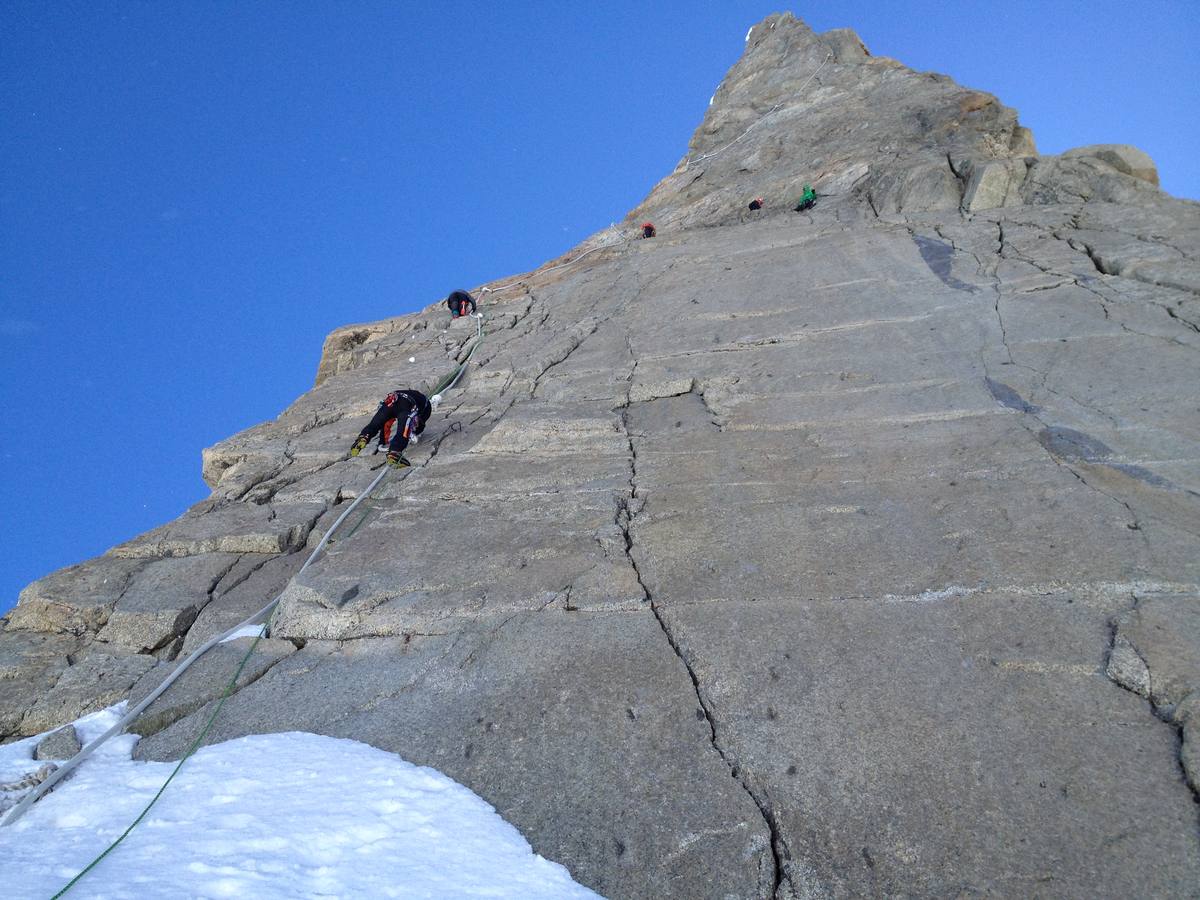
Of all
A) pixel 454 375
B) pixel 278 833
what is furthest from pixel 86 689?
pixel 454 375

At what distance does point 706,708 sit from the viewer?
312 centimetres

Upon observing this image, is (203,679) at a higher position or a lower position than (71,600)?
lower

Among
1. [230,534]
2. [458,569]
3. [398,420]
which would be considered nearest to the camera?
[458,569]

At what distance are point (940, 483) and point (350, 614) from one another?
396 cm

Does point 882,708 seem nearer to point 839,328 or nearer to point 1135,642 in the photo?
point 1135,642

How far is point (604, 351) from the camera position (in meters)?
7.89

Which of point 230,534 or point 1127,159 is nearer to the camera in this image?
point 230,534

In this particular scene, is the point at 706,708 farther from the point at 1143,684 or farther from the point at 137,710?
the point at 137,710

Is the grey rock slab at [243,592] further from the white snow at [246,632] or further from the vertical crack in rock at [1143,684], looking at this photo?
the vertical crack in rock at [1143,684]


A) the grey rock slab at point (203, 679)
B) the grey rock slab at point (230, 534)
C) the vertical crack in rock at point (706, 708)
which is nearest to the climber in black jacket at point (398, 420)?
the grey rock slab at point (230, 534)

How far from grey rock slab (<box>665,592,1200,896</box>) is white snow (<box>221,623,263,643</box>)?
2727 mm

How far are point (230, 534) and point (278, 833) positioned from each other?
375 centimetres

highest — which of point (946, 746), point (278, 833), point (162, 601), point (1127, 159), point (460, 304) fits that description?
point (1127, 159)

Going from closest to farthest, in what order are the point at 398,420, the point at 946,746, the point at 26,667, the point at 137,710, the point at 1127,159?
the point at 946,746 < the point at 137,710 < the point at 26,667 < the point at 398,420 < the point at 1127,159
